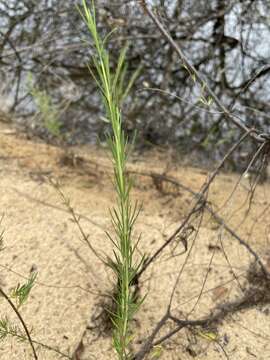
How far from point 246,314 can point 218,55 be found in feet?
7.41

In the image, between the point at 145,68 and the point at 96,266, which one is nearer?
the point at 96,266

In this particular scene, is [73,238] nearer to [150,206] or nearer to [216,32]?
[150,206]

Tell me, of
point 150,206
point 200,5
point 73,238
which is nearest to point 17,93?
point 200,5

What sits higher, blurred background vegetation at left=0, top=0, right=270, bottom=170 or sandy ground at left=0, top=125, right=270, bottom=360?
blurred background vegetation at left=0, top=0, right=270, bottom=170

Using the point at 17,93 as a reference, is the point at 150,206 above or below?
below

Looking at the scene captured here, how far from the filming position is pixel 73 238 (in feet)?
5.23

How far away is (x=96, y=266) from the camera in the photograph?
1472mm

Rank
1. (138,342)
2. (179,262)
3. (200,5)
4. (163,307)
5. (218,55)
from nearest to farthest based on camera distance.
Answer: (138,342) → (163,307) → (179,262) → (200,5) → (218,55)

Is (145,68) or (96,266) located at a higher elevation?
(145,68)

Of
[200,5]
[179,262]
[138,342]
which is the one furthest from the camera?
[200,5]

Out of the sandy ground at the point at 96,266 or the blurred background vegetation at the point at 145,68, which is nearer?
the sandy ground at the point at 96,266

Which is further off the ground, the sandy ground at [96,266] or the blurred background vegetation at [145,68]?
the blurred background vegetation at [145,68]

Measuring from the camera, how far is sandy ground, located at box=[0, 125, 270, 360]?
4.09 ft

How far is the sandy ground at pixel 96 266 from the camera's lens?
1247mm
